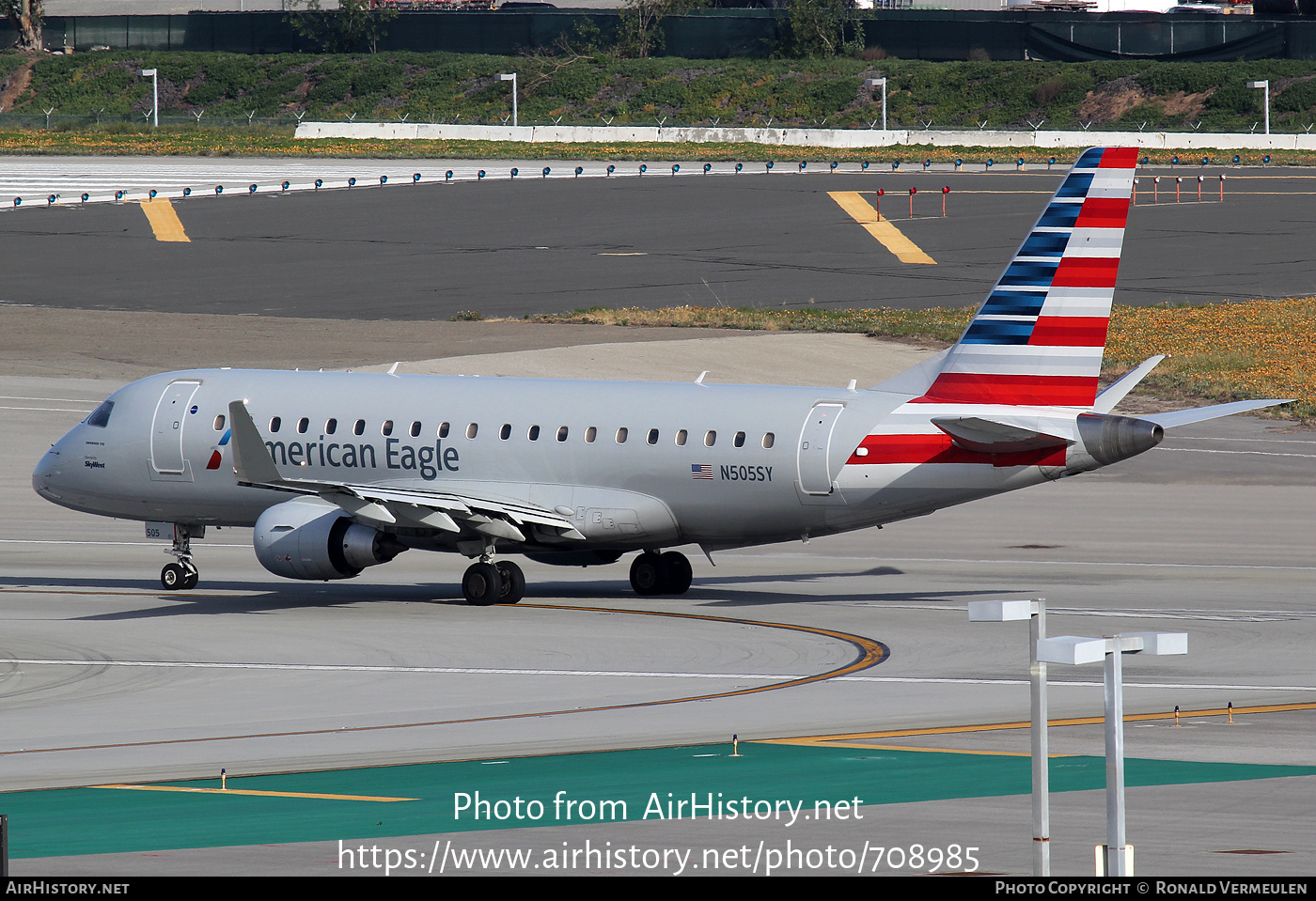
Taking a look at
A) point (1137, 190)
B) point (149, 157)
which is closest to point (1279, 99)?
point (1137, 190)

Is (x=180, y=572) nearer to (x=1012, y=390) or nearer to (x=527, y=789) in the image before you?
(x=1012, y=390)

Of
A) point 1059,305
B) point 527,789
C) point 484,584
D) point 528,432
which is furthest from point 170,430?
point 527,789

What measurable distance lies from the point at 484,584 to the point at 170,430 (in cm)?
785

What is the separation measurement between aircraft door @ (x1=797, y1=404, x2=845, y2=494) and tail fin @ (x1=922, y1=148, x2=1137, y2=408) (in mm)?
2182

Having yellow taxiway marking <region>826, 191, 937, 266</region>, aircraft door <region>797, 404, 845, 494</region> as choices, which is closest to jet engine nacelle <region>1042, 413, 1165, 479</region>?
aircraft door <region>797, 404, 845, 494</region>

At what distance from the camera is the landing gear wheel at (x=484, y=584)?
3372 cm

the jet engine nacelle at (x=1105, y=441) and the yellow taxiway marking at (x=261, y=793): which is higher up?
the jet engine nacelle at (x=1105, y=441)

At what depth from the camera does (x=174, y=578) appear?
36.6m

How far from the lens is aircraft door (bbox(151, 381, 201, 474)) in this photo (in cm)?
3709

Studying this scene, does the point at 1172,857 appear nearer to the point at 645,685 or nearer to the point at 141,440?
the point at 645,685

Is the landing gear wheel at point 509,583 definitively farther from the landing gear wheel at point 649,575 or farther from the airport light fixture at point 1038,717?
the airport light fixture at point 1038,717

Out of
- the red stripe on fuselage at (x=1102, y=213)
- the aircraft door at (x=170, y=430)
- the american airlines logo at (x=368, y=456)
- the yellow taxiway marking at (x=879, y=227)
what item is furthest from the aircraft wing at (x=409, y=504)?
the yellow taxiway marking at (x=879, y=227)

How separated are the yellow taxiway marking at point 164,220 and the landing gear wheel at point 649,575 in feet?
184

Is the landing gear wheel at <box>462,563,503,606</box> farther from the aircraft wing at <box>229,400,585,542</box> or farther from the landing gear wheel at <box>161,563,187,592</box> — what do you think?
the landing gear wheel at <box>161,563,187,592</box>
